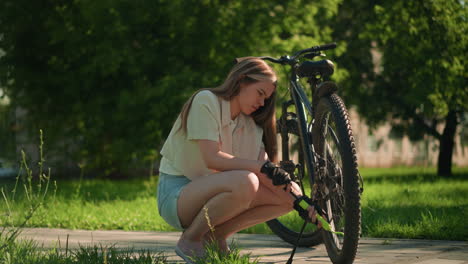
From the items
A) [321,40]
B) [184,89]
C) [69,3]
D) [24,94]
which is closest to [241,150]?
[184,89]

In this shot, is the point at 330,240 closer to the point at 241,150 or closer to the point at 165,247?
the point at 241,150

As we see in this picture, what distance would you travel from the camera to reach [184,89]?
11.6 m

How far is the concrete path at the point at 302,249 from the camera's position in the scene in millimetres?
4008

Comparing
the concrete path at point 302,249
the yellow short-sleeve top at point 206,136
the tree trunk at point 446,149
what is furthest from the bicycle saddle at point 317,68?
the tree trunk at point 446,149

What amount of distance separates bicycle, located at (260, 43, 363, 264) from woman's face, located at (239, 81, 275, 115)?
0.36 m

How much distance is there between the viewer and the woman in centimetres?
360

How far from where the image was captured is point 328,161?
155 inches

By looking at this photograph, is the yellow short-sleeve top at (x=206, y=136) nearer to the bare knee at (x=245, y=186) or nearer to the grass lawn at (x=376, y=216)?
the bare knee at (x=245, y=186)

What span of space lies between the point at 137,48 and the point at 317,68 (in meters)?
8.99

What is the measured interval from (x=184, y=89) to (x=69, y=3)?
4601 mm

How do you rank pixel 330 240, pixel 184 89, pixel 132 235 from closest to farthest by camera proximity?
1. pixel 330 240
2. pixel 132 235
3. pixel 184 89

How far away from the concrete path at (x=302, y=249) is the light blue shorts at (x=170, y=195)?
316 millimetres

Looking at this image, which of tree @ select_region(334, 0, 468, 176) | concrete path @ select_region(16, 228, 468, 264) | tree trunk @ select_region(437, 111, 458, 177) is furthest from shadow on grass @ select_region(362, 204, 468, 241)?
tree trunk @ select_region(437, 111, 458, 177)

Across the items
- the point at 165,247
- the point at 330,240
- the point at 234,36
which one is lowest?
the point at 165,247
